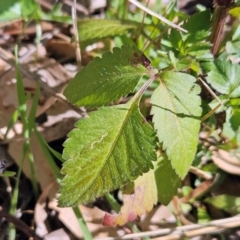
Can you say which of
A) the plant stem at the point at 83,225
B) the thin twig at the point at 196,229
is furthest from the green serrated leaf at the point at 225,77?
the plant stem at the point at 83,225

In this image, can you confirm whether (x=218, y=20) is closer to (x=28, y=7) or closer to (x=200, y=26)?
(x=200, y=26)

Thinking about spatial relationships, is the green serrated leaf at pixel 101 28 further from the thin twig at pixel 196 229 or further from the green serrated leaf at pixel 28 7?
the thin twig at pixel 196 229

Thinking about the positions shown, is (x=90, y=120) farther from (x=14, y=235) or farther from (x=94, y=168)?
(x=14, y=235)

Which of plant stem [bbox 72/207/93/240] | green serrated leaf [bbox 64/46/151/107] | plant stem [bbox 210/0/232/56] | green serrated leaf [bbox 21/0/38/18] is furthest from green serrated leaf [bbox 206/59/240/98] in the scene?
green serrated leaf [bbox 21/0/38/18]

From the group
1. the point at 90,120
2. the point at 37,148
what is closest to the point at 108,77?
the point at 90,120

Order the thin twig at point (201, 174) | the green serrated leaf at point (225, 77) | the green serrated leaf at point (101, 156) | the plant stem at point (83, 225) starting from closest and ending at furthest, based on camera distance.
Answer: the green serrated leaf at point (101, 156), the green serrated leaf at point (225, 77), the plant stem at point (83, 225), the thin twig at point (201, 174)

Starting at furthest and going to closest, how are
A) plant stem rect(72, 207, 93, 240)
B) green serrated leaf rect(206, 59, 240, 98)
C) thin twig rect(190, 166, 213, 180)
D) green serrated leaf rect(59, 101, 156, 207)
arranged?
thin twig rect(190, 166, 213, 180) < plant stem rect(72, 207, 93, 240) < green serrated leaf rect(206, 59, 240, 98) < green serrated leaf rect(59, 101, 156, 207)

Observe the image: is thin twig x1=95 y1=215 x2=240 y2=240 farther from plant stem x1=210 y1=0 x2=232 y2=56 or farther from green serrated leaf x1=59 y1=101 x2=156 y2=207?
plant stem x1=210 y1=0 x2=232 y2=56
